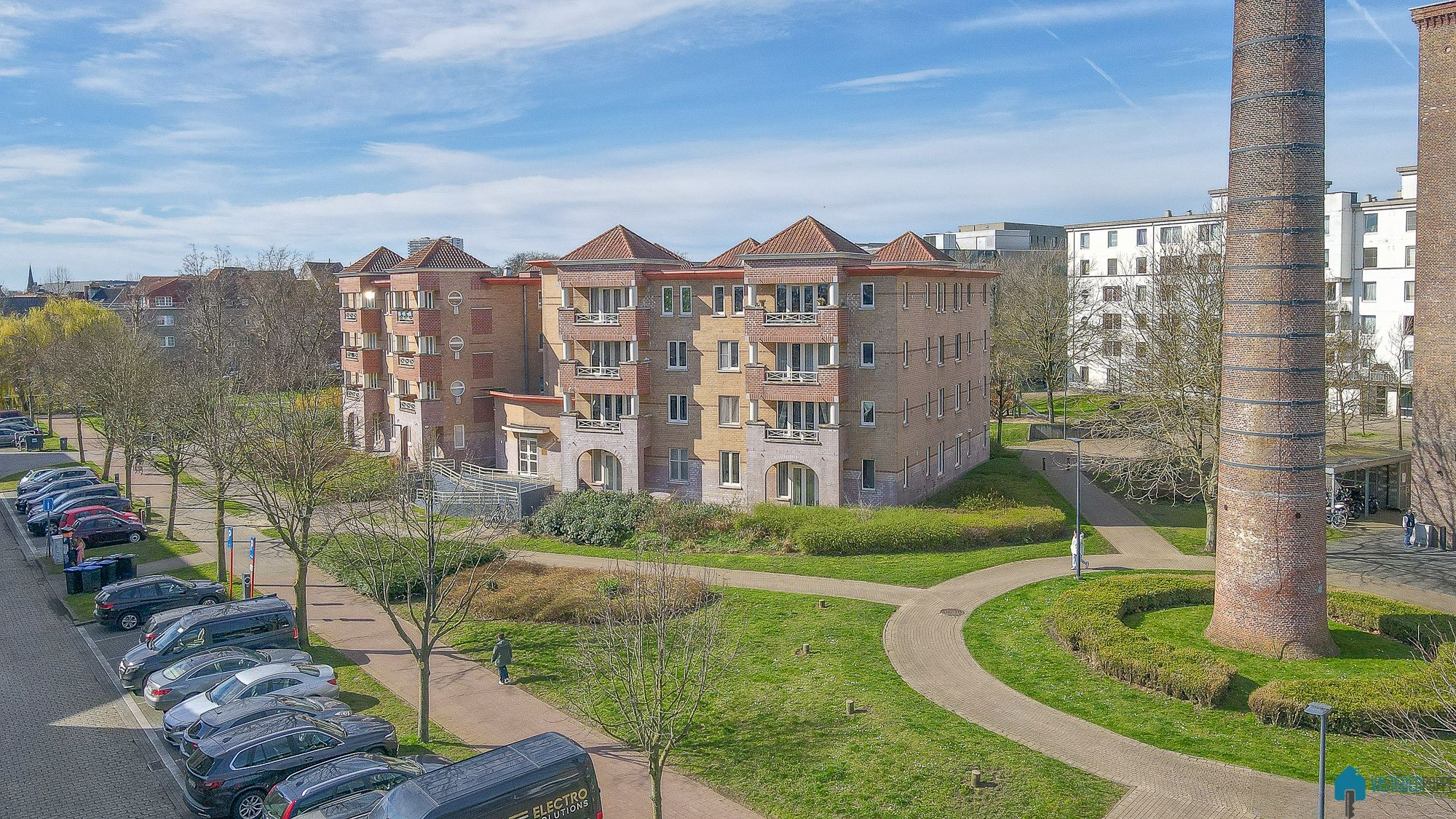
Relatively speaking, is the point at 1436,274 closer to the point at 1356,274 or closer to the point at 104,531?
the point at 1356,274

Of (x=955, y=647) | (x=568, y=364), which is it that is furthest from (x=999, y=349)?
(x=955, y=647)

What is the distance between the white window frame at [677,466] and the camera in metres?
45.0

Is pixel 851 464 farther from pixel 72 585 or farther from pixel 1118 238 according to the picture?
pixel 1118 238

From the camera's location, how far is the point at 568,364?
1785 inches

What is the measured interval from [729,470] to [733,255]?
10349 mm

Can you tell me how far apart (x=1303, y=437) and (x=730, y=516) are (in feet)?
70.8

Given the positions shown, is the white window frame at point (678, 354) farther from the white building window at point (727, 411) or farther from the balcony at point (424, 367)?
the balcony at point (424, 367)

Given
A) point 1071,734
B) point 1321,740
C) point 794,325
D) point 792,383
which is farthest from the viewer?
point 792,383

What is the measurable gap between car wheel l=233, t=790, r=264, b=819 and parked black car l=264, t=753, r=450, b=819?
813 millimetres

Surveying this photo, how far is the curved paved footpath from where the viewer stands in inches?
674

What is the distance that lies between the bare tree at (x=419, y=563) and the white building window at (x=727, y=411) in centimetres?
1089

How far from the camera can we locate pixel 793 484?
42125 mm

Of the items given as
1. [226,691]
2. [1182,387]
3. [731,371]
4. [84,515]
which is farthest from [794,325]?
[84,515]

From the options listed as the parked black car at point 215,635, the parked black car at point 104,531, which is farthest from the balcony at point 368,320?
the parked black car at point 215,635
